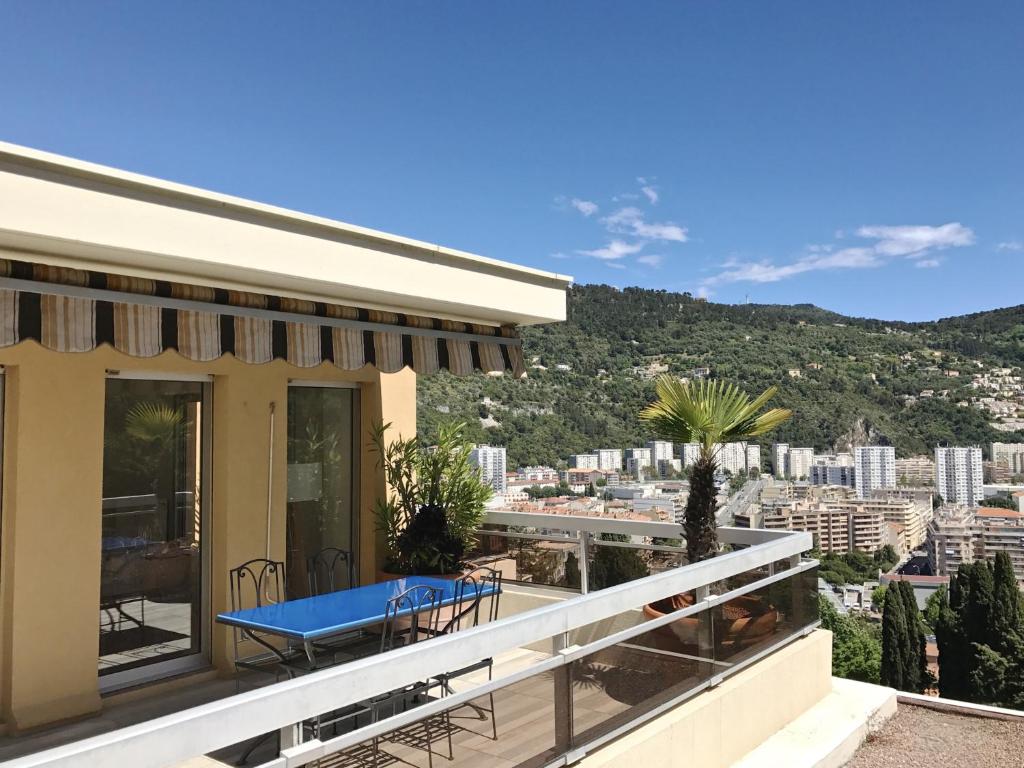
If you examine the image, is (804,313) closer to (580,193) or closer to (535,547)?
(580,193)

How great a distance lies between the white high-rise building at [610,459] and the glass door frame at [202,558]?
→ 57.8 metres

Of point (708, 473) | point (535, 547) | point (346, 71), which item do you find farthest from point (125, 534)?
point (346, 71)

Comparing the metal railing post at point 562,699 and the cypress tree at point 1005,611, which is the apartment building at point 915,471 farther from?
the metal railing post at point 562,699

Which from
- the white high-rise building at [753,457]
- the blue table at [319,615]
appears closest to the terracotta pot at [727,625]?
the blue table at [319,615]

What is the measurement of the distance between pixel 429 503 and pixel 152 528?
3137 mm

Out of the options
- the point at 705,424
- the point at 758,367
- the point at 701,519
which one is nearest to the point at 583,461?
the point at 758,367

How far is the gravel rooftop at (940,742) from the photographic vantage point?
704 cm

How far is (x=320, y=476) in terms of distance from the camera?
351 inches

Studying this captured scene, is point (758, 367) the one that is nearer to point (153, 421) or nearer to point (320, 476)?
point (320, 476)

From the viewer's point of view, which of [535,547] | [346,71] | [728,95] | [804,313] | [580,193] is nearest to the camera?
[535,547]

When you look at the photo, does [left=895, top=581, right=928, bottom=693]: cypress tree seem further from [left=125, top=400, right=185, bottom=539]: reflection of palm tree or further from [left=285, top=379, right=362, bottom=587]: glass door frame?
[left=125, top=400, right=185, bottom=539]: reflection of palm tree

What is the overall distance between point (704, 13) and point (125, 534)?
33.6 metres

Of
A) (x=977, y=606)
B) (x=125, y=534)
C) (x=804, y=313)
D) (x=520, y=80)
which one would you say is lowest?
(x=977, y=606)

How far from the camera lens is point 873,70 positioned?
53.1m
